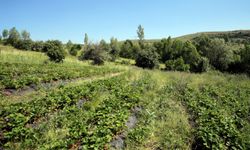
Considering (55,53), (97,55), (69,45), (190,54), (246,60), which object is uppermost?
(69,45)

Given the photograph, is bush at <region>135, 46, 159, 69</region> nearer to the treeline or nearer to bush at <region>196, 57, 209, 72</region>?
the treeline

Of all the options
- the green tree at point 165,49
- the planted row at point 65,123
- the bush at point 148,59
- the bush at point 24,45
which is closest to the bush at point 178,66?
the bush at point 148,59

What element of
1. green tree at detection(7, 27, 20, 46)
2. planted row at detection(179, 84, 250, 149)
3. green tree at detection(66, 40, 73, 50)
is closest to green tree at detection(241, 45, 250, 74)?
planted row at detection(179, 84, 250, 149)

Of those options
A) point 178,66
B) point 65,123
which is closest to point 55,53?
point 178,66

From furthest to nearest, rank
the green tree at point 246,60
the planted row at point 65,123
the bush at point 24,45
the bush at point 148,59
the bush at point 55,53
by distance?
the bush at point 24,45
the green tree at point 246,60
the bush at point 148,59
the bush at point 55,53
the planted row at point 65,123

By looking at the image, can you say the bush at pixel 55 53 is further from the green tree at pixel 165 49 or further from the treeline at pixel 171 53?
the green tree at pixel 165 49

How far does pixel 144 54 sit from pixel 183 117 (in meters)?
31.6

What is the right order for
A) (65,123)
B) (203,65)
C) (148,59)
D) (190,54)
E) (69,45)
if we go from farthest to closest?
(69,45), (190,54), (203,65), (148,59), (65,123)

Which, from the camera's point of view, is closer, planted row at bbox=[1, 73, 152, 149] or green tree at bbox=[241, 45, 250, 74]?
planted row at bbox=[1, 73, 152, 149]

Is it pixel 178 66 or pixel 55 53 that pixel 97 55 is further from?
pixel 178 66

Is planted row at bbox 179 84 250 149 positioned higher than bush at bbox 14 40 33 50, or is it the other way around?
bush at bbox 14 40 33 50

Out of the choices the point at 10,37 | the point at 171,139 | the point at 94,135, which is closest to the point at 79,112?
the point at 94,135

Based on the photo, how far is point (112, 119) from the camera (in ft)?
22.9

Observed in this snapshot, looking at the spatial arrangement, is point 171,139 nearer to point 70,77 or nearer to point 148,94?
point 148,94
